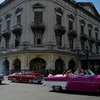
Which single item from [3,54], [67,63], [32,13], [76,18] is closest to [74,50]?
[67,63]

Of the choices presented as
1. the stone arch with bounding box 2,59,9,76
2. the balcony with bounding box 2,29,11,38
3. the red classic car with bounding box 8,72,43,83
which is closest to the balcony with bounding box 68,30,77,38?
the balcony with bounding box 2,29,11,38

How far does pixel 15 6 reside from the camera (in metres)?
34.6

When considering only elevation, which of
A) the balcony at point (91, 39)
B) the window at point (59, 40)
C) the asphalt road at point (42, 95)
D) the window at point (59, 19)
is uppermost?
the window at point (59, 19)

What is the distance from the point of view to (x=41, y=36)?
103 feet

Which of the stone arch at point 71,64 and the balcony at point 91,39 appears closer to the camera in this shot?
the stone arch at point 71,64

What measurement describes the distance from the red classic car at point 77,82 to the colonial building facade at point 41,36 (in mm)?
16571

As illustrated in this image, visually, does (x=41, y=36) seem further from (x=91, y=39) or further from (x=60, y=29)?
(x=91, y=39)

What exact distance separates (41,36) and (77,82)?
19321 mm

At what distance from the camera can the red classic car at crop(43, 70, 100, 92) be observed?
40.3ft

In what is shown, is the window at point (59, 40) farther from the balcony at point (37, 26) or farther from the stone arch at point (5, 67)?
the stone arch at point (5, 67)

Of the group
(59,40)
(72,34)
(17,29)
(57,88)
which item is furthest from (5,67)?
(57,88)

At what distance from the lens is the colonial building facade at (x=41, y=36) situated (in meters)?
30.9

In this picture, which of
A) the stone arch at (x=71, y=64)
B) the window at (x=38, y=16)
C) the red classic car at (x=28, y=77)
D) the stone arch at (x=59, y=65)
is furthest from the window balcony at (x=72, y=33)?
the red classic car at (x=28, y=77)

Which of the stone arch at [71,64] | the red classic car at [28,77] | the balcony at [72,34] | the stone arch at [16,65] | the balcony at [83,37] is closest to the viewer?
the red classic car at [28,77]
